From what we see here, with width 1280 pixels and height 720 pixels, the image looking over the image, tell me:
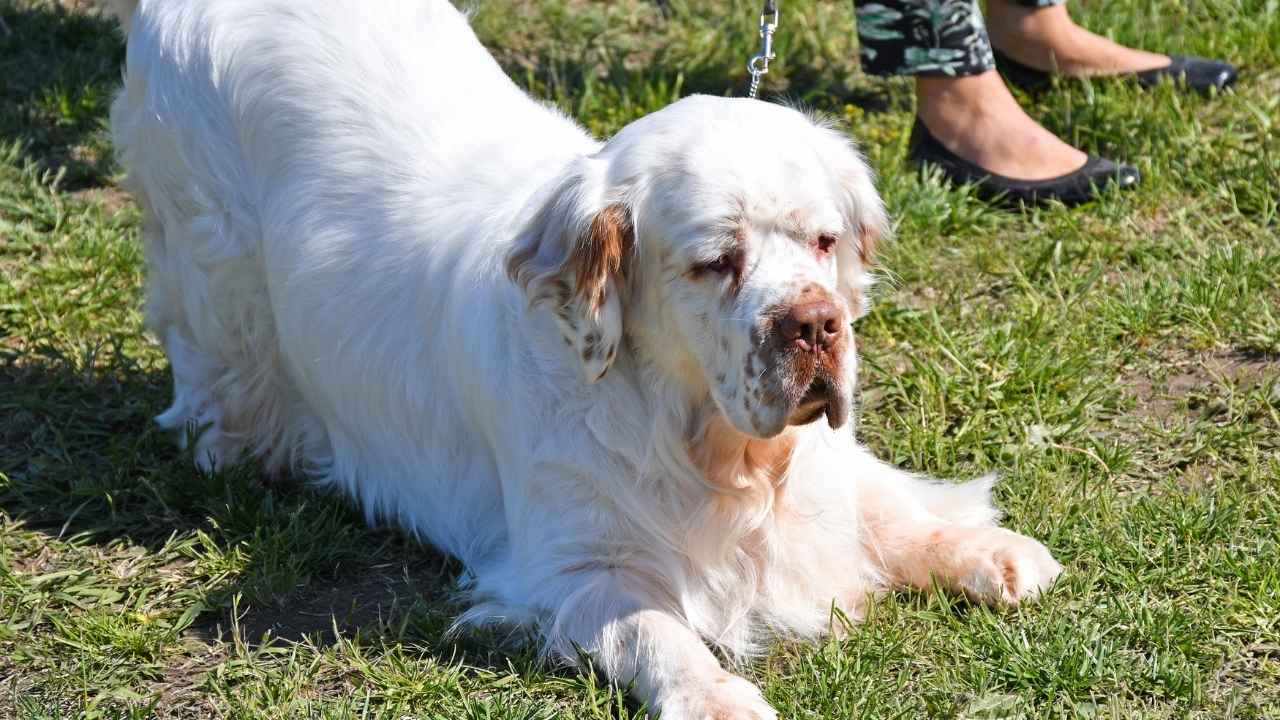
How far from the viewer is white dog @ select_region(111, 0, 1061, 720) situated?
2770mm

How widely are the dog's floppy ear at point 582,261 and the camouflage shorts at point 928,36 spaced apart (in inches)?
80.6

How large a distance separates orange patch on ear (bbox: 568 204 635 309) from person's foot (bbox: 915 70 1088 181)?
6.92 feet

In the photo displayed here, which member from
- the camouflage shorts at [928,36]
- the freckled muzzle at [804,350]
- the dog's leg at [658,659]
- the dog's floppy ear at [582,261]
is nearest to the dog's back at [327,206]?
the dog's floppy ear at [582,261]

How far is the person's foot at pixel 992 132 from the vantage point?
183 inches

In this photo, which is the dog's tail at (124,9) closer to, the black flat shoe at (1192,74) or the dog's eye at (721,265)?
the dog's eye at (721,265)

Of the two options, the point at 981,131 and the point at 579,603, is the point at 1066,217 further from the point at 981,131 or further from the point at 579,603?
the point at 579,603

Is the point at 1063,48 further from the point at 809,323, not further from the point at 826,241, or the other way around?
the point at 809,323

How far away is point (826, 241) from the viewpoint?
2.83 m

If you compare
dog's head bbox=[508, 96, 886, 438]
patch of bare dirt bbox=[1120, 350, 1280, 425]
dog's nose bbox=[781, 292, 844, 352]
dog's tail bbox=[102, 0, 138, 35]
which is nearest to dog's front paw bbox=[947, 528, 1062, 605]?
dog's head bbox=[508, 96, 886, 438]

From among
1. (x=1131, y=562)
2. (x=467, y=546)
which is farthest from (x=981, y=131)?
(x=467, y=546)

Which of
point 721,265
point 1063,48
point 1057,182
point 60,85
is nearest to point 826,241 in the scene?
point 721,265

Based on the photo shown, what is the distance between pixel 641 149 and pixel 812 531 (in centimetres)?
82

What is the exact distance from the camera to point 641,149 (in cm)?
287

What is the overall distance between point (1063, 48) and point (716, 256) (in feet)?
9.27
